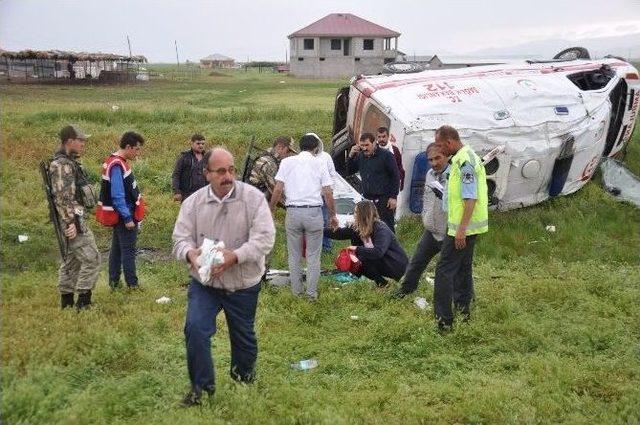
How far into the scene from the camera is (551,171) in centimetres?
1007

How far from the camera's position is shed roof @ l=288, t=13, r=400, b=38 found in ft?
177

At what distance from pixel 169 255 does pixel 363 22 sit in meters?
51.5

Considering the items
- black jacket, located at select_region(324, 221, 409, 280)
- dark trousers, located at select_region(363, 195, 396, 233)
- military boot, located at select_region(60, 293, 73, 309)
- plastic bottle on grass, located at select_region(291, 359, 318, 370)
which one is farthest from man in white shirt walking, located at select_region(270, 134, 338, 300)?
military boot, located at select_region(60, 293, 73, 309)

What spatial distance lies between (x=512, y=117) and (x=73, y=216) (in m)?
6.95

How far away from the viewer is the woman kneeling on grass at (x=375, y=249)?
6.64m

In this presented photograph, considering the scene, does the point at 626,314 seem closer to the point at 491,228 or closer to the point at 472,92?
the point at 491,228

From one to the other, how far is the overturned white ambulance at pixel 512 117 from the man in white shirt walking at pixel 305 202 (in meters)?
3.08

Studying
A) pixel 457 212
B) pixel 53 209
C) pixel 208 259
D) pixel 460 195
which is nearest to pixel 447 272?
pixel 457 212

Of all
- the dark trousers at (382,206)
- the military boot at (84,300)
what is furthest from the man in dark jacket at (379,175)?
the military boot at (84,300)

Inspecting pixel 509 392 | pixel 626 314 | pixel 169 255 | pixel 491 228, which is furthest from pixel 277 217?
pixel 509 392

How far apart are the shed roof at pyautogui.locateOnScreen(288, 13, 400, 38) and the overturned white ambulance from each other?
147 ft

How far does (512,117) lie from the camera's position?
31.9ft

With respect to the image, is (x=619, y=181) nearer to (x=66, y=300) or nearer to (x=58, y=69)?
(x=66, y=300)

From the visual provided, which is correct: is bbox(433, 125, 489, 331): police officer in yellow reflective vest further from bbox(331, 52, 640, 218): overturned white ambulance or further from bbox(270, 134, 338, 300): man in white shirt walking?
bbox(331, 52, 640, 218): overturned white ambulance
